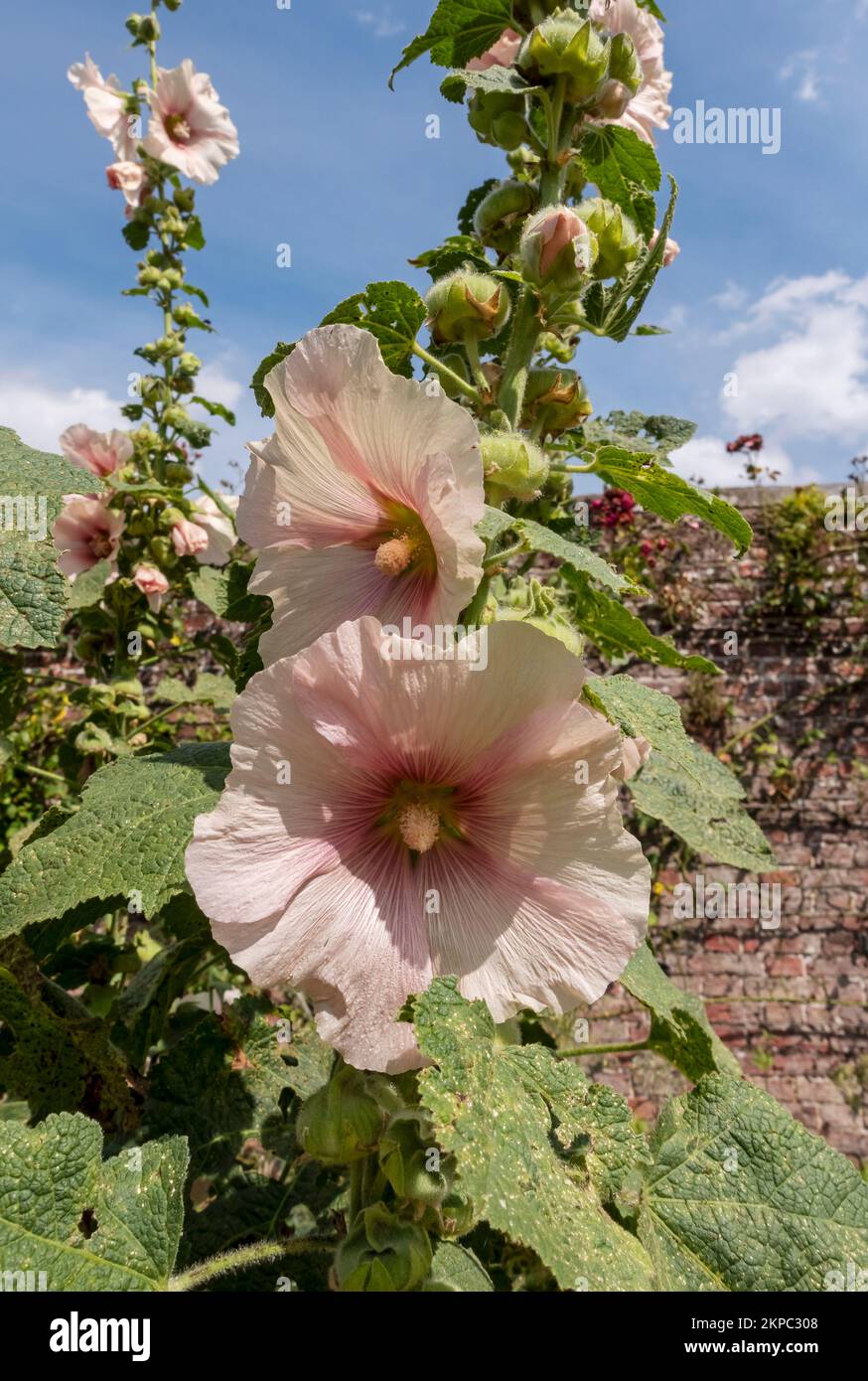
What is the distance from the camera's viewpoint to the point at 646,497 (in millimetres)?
978

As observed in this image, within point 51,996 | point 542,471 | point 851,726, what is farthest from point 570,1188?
point 851,726

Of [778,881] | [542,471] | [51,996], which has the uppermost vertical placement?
[542,471]

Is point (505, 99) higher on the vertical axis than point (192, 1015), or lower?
higher

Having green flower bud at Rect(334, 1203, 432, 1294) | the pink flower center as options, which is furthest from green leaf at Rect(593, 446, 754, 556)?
the pink flower center

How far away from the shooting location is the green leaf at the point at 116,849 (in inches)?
30.9

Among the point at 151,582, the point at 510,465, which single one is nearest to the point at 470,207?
the point at 510,465

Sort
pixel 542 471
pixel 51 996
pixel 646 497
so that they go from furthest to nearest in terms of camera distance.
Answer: pixel 51 996 → pixel 646 497 → pixel 542 471

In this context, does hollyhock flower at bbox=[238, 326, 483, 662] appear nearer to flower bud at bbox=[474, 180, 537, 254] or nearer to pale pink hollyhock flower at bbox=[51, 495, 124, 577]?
flower bud at bbox=[474, 180, 537, 254]

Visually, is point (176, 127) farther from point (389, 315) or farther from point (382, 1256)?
point (382, 1256)

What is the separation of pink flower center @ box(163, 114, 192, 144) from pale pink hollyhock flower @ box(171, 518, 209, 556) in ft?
3.37

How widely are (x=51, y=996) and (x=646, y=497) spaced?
96 cm

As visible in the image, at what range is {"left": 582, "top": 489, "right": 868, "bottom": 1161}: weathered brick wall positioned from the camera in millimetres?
4223

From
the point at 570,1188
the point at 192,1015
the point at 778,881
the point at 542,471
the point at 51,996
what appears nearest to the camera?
the point at 570,1188
